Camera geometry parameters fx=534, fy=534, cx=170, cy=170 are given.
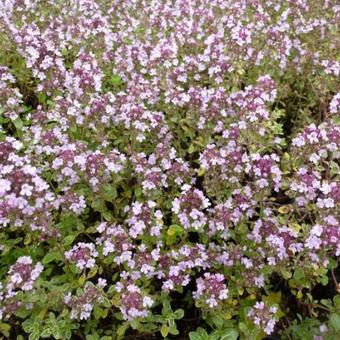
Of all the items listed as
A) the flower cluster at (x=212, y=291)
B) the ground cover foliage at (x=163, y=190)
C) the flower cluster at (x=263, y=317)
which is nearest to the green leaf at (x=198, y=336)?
the ground cover foliage at (x=163, y=190)

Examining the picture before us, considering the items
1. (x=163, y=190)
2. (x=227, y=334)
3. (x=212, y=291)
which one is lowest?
(x=227, y=334)

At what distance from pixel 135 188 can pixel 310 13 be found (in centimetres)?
267

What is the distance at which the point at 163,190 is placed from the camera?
3334 mm

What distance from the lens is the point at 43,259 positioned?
2.91m

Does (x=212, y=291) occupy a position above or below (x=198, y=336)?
above

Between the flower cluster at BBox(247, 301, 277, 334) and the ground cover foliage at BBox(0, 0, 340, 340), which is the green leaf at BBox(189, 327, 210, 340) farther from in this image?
the flower cluster at BBox(247, 301, 277, 334)

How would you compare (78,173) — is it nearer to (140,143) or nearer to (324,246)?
(140,143)

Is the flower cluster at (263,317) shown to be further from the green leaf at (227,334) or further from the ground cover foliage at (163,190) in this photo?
the green leaf at (227,334)

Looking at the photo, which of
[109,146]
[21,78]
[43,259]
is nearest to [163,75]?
[109,146]

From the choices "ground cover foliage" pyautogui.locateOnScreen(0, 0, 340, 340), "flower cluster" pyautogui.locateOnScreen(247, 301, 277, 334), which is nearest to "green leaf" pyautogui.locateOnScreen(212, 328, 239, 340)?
"ground cover foliage" pyautogui.locateOnScreen(0, 0, 340, 340)

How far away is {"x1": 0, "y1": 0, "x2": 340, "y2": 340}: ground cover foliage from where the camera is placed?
2721mm

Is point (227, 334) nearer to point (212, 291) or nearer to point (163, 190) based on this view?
point (212, 291)

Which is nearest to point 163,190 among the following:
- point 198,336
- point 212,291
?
point 212,291

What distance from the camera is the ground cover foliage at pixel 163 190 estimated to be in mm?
2721
